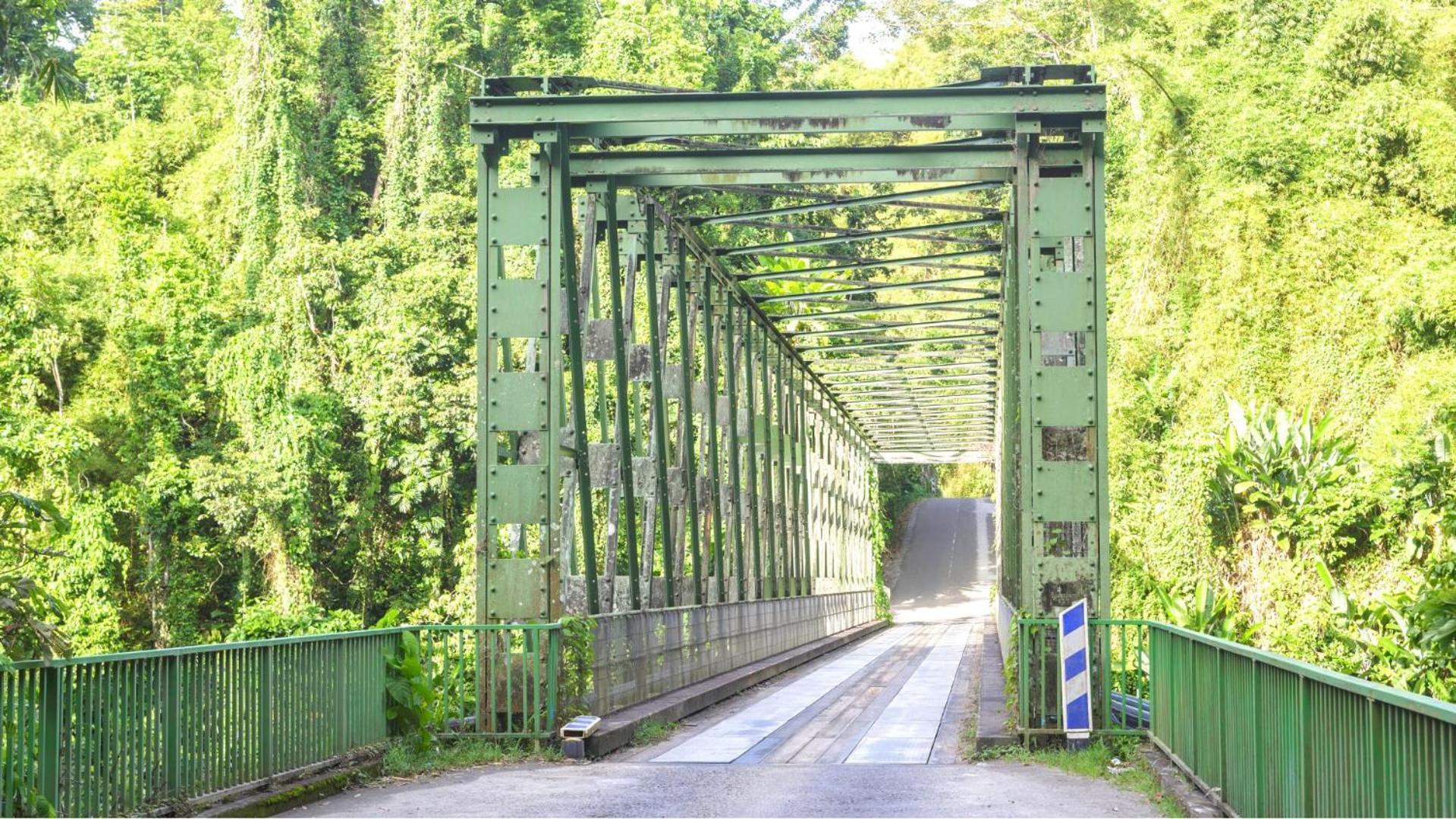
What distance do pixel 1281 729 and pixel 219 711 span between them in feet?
16.0

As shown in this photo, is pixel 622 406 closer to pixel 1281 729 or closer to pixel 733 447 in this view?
pixel 733 447

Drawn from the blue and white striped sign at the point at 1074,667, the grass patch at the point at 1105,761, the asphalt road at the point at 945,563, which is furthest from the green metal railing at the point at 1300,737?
the asphalt road at the point at 945,563

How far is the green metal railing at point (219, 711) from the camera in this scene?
248 inches

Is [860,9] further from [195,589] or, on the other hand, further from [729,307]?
[729,307]

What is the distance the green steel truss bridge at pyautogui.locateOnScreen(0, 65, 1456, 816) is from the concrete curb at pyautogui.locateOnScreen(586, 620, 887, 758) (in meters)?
0.19

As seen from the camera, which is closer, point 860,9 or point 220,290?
point 220,290

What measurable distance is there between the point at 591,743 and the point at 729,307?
11330mm

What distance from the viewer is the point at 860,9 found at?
61156mm

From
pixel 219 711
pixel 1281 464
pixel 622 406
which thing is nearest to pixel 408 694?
pixel 219 711

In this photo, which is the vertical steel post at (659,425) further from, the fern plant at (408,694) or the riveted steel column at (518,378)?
the fern plant at (408,694)

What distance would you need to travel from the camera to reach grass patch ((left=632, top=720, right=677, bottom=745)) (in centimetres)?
1207

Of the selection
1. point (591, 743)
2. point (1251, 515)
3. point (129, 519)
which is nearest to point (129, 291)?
point (129, 519)

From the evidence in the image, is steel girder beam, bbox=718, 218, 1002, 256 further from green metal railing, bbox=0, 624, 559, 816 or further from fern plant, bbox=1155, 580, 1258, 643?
green metal railing, bbox=0, 624, 559, 816

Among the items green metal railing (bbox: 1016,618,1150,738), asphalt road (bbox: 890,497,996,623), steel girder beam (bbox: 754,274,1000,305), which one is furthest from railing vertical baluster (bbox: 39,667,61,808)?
asphalt road (bbox: 890,497,996,623)
